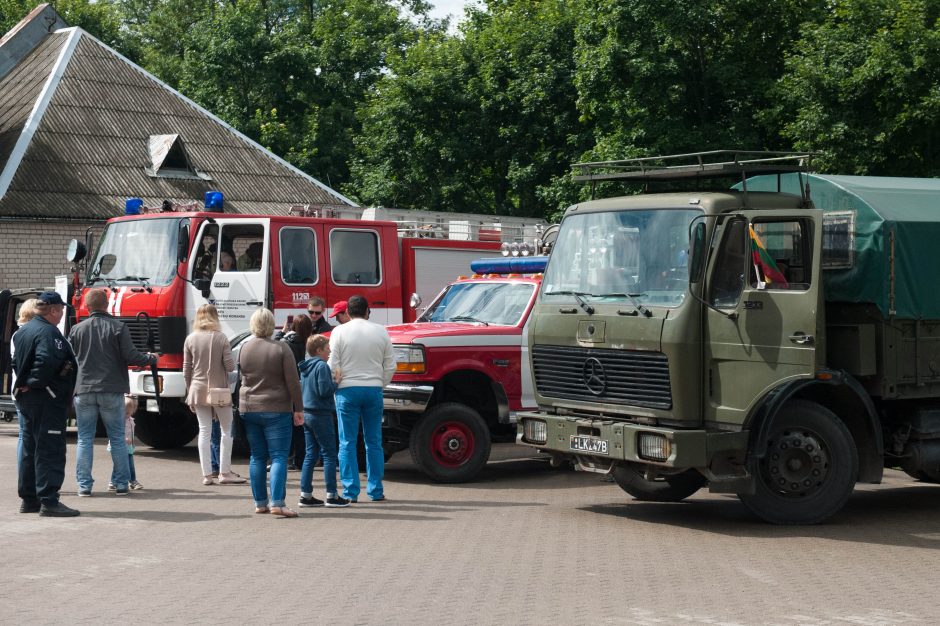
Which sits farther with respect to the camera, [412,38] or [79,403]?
[412,38]

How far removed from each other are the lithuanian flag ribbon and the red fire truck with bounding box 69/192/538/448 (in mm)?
6598

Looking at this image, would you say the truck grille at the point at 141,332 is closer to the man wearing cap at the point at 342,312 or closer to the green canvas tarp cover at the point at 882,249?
the man wearing cap at the point at 342,312

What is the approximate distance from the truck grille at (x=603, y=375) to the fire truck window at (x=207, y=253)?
17.9 feet

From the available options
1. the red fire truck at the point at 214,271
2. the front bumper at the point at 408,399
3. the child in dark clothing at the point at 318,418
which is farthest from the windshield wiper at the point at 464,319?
the child in dark clothing at the point at 318,418

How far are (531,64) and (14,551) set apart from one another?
96.3 ft

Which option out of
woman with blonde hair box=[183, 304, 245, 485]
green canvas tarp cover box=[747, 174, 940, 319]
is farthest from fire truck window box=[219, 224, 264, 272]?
green canvas tarp cover box=[747, 174, 940, 319]

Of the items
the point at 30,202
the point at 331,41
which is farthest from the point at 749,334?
the point at 331,41

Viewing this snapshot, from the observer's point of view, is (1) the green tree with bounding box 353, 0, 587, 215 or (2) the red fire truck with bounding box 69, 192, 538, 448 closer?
(2) the red fire truck with bounding box 69, 192, 538, 448

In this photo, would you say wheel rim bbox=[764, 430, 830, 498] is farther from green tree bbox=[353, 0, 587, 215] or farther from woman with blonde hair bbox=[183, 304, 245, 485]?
green tree bbox=[353, 0, 587, 215]

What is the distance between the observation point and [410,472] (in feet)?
47.2

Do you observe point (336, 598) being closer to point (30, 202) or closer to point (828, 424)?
point (828, 424)

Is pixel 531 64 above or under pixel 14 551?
above

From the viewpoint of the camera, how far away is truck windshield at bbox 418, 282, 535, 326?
14.0 m

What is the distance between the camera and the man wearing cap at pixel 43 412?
1078 cm
